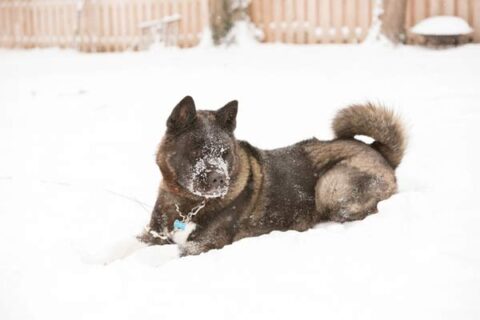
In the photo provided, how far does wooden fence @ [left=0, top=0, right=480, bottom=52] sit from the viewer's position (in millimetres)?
10523

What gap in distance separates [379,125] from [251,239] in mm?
1606

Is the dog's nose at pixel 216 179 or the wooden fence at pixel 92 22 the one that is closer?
the dog's nose at pixel 216 179

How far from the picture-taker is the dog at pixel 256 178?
3959mm

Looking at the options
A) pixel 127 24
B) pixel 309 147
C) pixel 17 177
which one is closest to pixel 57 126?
pixel 17 177

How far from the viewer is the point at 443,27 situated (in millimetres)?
9336

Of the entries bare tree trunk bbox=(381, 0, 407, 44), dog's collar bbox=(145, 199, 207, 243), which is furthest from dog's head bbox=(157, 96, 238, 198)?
bare tree trunk bbox=(381, 0, 407, 44)

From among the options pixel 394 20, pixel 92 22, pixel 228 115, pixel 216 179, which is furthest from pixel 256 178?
pixel 92 22

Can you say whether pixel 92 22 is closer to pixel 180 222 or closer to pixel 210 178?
pixel 180 222

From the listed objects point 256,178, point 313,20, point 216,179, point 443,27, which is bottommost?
point 256,178

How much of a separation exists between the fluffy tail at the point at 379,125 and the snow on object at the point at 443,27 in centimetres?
548

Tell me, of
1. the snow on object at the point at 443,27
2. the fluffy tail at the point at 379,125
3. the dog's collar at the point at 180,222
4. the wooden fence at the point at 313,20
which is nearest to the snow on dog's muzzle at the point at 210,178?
the dog's collar at the point at 180,222

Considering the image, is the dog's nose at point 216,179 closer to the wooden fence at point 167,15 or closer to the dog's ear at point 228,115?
the dog's ear at point 228,115

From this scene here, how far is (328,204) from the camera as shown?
438cm

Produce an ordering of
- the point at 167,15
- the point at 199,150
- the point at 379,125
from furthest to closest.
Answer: the point at 167,15 < the point at 379,125 < the point at 199,150
